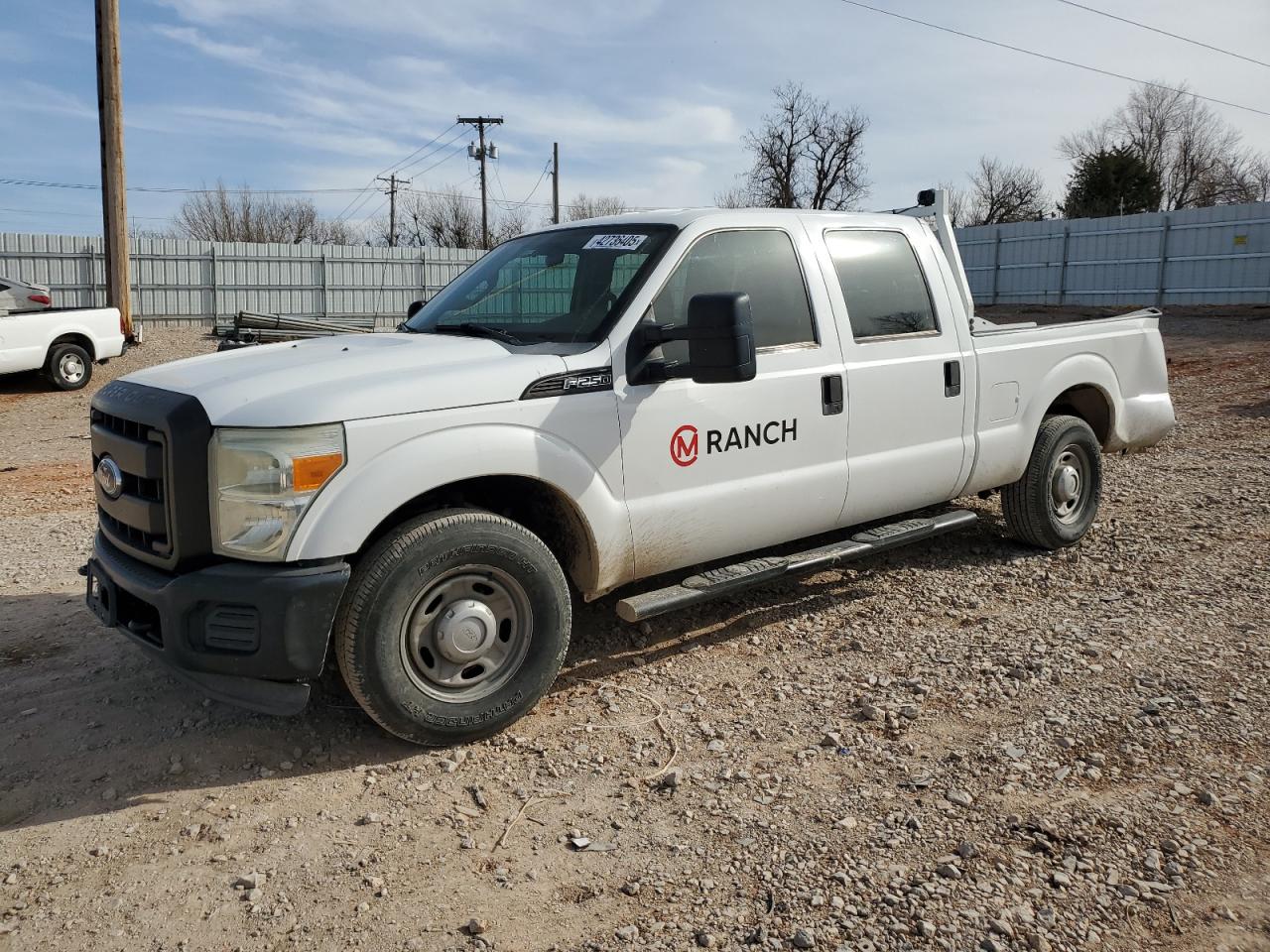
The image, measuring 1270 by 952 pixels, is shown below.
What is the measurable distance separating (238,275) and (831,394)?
2649cm

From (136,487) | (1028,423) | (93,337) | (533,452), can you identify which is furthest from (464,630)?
(93,337)

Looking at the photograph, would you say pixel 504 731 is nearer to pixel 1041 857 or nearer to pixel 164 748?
pixel 164 748

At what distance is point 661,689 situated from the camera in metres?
4.42

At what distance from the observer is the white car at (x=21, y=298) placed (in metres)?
15.4

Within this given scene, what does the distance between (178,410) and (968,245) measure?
109ft

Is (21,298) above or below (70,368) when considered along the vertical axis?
above

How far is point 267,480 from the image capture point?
11.2ft

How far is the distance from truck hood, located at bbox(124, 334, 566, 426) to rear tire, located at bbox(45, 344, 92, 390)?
13822 millimetres

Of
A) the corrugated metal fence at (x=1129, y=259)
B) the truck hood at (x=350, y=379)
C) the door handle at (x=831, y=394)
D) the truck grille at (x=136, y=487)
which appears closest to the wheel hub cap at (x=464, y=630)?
the truck hood at (x=350, y=379)

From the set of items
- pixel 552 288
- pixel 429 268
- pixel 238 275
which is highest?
pixel 429 268

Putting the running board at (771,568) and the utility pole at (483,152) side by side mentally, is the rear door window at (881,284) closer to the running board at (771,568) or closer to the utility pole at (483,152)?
the running board at (771,568)

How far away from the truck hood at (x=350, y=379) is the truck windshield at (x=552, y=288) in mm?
284

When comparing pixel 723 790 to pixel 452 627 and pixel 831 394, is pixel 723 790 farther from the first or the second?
pixel 831 394

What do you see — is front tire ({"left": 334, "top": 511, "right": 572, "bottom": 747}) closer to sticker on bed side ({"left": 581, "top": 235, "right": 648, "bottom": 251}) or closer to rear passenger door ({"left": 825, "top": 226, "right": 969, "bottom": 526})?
sticker on bed side ({"left": 581, "top": 235, "right": 648, "bottom": 251})
